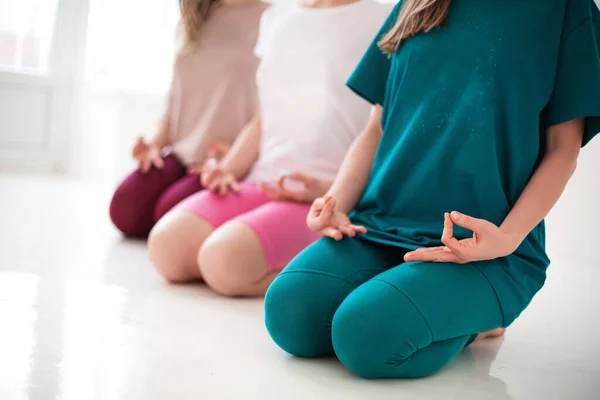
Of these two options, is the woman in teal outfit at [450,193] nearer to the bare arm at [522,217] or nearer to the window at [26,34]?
the bare arm at [522,217]

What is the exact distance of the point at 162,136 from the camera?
2387 mm

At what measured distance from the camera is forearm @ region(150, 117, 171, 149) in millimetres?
2379

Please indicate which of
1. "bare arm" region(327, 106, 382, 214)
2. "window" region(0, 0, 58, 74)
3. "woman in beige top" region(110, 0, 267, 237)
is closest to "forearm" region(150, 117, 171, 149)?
"woman in beige top" region(110, 0, 267, 237)

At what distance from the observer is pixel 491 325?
3.64 feet

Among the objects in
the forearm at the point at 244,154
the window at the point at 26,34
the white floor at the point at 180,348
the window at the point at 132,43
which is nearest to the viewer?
the white floor at the point at 180,348

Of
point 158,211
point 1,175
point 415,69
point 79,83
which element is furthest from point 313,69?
point 79,83

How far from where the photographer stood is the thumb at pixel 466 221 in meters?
1.03

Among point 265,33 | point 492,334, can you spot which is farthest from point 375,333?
point 265,33

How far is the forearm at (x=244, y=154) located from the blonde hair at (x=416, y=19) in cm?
72

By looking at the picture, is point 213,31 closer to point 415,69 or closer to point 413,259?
point 415,69

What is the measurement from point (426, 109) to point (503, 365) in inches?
18.7

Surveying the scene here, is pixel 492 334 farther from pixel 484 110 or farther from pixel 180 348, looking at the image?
pixel 180 348

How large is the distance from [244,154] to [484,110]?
888 mm

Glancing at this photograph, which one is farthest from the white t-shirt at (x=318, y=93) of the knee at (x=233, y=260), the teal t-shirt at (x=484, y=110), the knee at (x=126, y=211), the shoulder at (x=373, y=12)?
the knee at (x=126, y=211)
